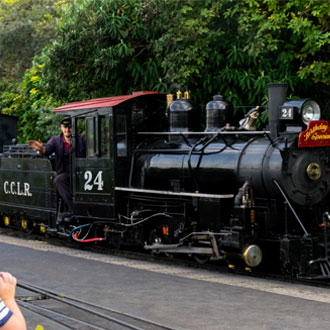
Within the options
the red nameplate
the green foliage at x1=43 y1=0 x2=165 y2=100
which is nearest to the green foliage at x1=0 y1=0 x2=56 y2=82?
the green foliage at x1=43 y1=0 x2=165 y2=100

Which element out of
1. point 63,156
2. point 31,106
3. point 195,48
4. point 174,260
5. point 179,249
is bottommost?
point 174,260

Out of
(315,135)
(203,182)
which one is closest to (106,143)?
(203,182)

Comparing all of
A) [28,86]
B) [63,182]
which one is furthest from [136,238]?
[28,86]

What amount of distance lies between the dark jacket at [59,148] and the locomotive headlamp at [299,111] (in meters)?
4.11

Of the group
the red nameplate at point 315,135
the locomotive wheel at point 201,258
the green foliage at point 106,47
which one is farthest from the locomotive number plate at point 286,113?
the green foliage at point 106,47

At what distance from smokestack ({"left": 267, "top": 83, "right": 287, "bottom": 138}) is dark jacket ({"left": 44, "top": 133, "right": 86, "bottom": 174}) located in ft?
12.6

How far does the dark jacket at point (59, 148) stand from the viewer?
12484 millimetres

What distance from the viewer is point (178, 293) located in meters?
7.85

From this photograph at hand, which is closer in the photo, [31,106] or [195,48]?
[195,48]

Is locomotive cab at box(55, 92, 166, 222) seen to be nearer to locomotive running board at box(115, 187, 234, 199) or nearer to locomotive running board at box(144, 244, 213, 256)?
locomotive running board at box(115, 187, 234, 199)

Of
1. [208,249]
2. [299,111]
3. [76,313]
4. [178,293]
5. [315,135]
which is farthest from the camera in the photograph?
[208,249]

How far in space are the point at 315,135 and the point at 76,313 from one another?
173 inches

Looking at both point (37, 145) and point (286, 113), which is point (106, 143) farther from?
point (286, 113)

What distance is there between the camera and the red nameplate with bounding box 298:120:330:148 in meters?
9.53
